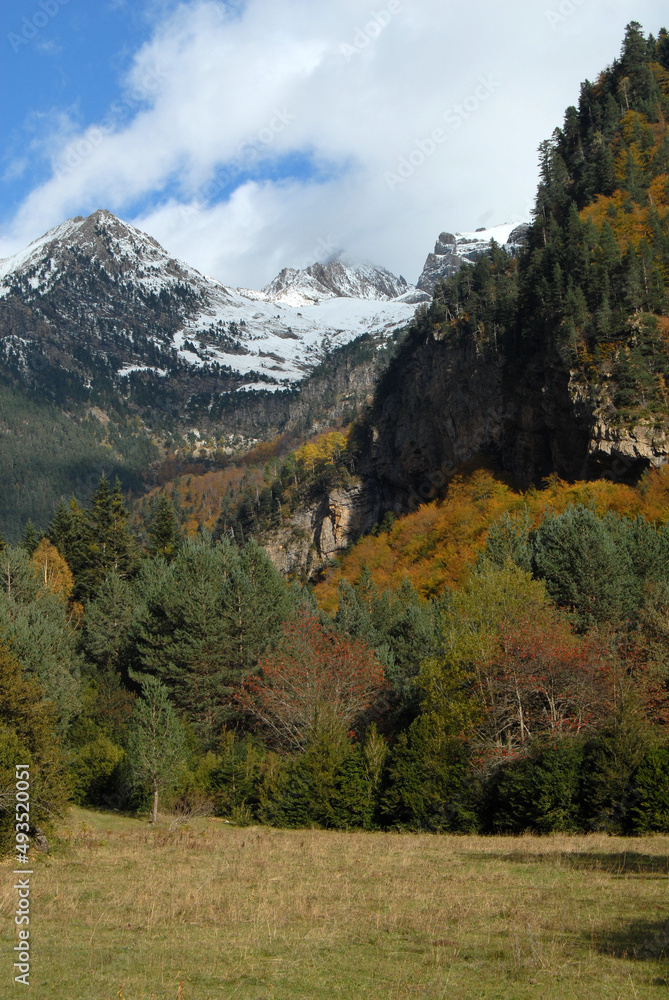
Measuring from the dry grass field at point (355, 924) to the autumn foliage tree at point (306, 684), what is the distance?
19307mm

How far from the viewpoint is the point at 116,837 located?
2861 centimetres

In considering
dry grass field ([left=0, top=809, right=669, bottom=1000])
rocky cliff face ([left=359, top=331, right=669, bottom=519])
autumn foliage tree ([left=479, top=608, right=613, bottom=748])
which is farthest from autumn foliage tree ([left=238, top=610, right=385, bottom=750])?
rocky cliff face ([left=359, top=331, right=669, bottom=519])

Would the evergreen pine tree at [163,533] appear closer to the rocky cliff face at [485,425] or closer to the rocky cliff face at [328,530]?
the rocky cliff face at [328,530]

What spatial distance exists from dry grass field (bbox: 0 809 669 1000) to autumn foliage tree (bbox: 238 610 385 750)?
19.3 meters

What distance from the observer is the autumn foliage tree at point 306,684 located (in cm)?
4288

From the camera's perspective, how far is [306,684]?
4438 cm

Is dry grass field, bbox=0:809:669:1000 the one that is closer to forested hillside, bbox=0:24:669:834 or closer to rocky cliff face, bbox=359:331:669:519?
forested hillside, bbox=0:24:669:834

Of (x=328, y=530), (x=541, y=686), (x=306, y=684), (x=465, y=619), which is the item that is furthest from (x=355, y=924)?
(x=328, y=530)

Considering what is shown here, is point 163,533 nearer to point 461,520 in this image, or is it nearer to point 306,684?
point 461,520

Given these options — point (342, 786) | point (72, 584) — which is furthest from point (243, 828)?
point (72, 584)

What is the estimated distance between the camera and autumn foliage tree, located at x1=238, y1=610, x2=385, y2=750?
141 ft

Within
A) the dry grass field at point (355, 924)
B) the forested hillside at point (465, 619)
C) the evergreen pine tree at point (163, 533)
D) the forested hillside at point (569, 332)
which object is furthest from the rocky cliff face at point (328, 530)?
the dry grass field at point (355, 924)

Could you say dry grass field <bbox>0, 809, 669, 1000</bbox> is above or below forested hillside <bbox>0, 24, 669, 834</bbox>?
below

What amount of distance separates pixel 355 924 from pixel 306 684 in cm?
3100
